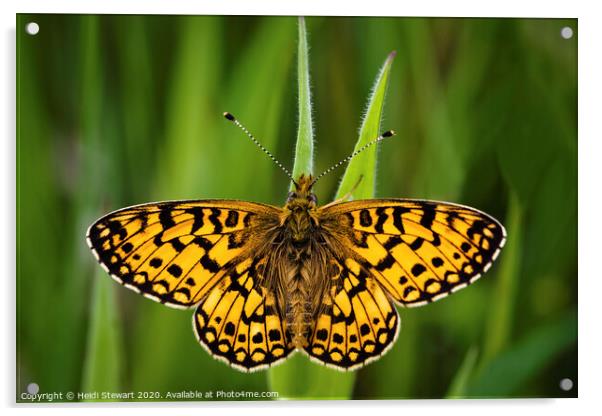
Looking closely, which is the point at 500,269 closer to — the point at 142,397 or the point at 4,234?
the point at 142,397

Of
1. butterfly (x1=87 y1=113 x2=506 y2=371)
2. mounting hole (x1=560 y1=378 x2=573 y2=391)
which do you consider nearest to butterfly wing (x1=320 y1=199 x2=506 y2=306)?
butterfly (x1=87 y1=113 x2=506 y2=371)

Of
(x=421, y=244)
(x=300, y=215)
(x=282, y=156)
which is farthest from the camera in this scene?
(x=282, y=156)

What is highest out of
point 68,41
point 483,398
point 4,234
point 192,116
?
point 68,41

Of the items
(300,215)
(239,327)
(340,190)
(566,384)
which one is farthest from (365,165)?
(566,384)

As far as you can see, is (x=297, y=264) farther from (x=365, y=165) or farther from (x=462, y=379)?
(x=462, y=379)
